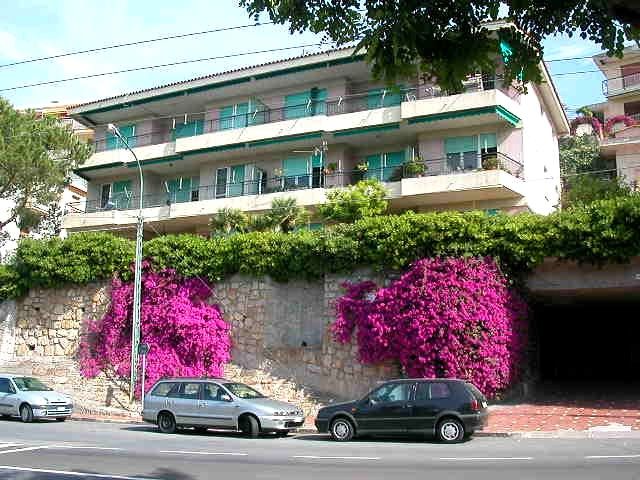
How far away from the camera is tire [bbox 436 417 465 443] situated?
14570 millimetres

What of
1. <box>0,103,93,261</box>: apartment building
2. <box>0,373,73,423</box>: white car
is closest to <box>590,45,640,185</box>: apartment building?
<box>0,103,93,261</box>: apartment building

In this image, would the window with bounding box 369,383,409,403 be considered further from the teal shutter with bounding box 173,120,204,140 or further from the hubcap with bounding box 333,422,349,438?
the teal shutter with bounding box 173,120,204,140

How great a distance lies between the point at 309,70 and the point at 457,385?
68.2 feet

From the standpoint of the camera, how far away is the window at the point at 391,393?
15.3 m

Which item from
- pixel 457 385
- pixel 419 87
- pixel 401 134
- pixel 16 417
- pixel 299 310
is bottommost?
pixel 16 417

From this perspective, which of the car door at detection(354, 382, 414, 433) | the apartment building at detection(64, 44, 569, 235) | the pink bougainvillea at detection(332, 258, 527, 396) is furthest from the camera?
the apartment building at detection(64, 44, 569, 235)

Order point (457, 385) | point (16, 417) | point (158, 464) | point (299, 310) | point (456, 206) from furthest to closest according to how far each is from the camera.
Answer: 1. point (456, 206)
2. point (299, 310)
3. point (16, 417)
4. point (457, 385)
5. point (158, 464)

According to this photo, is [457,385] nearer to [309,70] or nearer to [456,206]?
[456,206]

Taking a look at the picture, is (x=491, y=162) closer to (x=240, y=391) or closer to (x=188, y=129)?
(x=240, y=391)

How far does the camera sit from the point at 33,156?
94.6ft

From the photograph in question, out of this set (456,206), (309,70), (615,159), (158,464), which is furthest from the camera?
(615,159)

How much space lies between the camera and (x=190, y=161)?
1391 inches

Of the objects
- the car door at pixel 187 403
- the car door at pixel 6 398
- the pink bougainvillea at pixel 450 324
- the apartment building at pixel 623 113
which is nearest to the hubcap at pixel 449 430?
the pink bougainvillea at pixel 450 324

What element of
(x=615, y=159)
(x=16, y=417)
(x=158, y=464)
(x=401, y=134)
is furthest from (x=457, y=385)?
(x=615, y=159)
